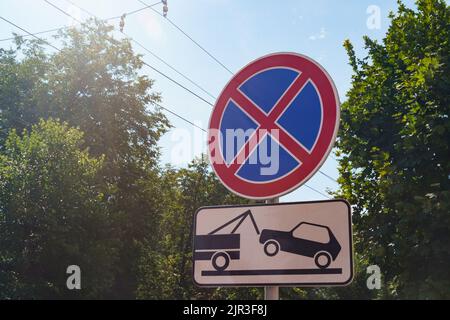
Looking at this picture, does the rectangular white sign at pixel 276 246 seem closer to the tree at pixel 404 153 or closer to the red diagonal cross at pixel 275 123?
the red diagonal cross at pixel 275 123

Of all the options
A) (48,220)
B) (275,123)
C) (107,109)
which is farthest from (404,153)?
(107,109)

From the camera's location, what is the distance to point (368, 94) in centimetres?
1636

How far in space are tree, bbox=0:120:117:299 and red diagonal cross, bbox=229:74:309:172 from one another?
15992 mm

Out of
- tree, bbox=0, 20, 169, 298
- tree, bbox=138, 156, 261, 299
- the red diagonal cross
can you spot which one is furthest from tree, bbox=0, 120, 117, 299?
the red diagonal cross

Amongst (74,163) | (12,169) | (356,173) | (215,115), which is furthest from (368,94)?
(215,115)

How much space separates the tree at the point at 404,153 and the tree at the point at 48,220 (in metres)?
9.21

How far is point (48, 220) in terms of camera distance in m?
17.1

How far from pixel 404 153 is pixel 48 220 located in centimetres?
1160

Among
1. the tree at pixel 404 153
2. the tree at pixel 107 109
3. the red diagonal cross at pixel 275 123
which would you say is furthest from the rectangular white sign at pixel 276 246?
the tree at pixel 107 109

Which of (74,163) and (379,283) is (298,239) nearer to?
(379,283)

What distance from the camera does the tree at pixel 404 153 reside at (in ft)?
42.6

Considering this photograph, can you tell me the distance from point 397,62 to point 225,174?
1514 cm

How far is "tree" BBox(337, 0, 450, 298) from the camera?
13.0m

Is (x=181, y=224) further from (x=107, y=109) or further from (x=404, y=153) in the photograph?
(x=404, y=153)
